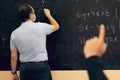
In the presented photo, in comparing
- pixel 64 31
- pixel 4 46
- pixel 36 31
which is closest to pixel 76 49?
pixel 64 31

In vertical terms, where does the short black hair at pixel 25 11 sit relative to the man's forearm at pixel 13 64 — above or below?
above

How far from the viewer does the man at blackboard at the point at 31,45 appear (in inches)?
116

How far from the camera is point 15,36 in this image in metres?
3.00

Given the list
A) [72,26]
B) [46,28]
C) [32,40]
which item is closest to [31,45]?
[32,40]

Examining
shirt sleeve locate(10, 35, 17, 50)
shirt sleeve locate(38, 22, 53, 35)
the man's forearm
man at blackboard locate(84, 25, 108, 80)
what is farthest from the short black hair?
man at blackboard locate(84, 25, 108, 80)

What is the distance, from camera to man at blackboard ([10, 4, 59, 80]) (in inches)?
116

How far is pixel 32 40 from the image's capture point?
2.94 m

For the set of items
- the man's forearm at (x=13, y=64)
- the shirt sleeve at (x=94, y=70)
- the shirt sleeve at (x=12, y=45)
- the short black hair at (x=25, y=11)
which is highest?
the short black hair at (x=25, y=11)

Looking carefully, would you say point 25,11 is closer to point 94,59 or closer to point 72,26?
point 72,26

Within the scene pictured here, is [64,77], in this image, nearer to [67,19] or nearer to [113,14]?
[67,19]

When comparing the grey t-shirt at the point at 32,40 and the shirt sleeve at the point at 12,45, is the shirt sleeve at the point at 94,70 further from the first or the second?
the shirt sleeve at the point at 12,45

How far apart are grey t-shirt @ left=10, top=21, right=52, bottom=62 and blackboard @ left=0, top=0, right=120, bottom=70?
234 mm

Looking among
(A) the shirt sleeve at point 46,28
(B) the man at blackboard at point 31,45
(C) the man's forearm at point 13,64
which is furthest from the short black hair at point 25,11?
A: (C) the man's forearm at point 13,64

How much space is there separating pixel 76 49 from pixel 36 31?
1.56 feet
